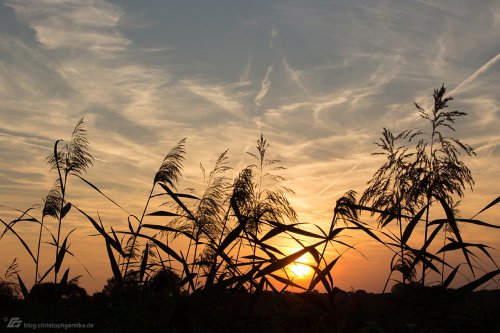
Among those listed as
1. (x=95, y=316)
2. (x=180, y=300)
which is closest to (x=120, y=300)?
(x=95, y=316)

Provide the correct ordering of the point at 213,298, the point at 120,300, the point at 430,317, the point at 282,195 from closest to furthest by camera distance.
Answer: the point at 213,298
the point at 120,300
the point at 430,317
the point at 282,195

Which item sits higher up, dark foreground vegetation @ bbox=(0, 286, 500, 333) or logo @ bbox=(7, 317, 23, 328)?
dark foreground vegetation @ bbox=(0, 286, 500, 333)

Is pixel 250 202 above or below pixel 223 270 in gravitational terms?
above

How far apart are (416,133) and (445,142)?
1.77 ft

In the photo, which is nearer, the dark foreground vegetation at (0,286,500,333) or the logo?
the logo

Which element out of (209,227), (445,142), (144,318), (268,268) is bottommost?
(144,318)

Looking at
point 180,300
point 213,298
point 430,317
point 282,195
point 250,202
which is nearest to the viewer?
point 180,300

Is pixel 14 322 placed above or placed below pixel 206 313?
below

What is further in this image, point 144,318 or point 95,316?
point 95,316

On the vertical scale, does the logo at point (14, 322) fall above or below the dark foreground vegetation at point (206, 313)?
below

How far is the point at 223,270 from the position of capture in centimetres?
372

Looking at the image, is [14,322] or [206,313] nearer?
[14,322]

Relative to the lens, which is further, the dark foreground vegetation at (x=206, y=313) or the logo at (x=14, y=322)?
the dark foreground vegetation at (x=206, y=313)

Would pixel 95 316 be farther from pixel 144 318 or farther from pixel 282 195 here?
pixel 282 195
